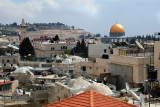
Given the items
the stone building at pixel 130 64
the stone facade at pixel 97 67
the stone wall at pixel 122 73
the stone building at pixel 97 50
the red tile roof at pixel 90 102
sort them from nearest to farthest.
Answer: the red tile roof at pixel 90 102 → the stone building at pixel 130 64 → the stone wall at pixel 122 73 → the stone facade at pixel 97 67 → the stone building at pixel 97 50

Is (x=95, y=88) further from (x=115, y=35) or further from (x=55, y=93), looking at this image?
(x=115, y=35)

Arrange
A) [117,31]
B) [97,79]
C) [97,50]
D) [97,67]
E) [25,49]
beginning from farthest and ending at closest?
[117,31], [25,49], [97,50], [97,67], [97,79]

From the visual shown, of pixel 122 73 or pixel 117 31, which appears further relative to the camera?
pixel 117 31

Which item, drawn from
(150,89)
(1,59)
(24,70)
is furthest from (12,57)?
A: (150,89)

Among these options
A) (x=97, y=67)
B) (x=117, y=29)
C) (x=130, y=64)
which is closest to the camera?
(x=130, y=64)

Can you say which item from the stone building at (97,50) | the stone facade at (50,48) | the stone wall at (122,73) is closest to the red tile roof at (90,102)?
the stone wall at (122,73)

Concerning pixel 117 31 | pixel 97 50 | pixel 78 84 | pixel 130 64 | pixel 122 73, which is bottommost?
pixel 78 84

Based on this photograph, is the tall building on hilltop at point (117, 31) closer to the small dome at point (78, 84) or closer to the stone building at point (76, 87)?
the stone building at point (76, 87)

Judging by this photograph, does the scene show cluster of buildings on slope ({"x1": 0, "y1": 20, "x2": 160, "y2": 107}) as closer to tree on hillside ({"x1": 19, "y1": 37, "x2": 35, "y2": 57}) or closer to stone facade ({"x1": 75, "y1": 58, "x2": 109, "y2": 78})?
stone facade ({"x1": 75, "y1": 58, "x2": 109, "y2": 78})

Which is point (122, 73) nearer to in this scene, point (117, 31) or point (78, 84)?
point (78, 84)

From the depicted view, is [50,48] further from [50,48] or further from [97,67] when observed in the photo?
[97,67]

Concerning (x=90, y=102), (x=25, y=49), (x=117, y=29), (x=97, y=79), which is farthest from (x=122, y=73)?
(x=117, y=29)

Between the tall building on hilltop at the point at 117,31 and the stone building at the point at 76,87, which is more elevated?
the tall building on hilltop at the point at 117,31

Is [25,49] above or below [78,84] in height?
above
